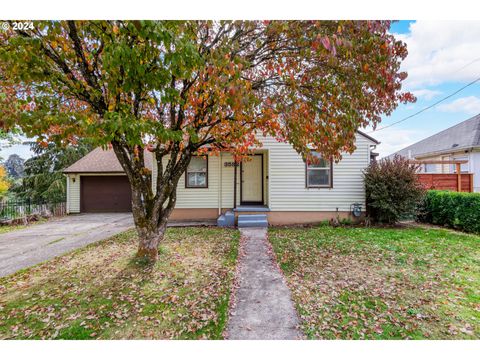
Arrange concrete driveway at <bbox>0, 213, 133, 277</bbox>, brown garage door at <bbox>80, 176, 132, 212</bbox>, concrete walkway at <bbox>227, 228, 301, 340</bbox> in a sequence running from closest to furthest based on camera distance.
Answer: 1. concrete walkway at <bbox>227, 228, 301, 340</bbox>
2. concrete driveway at <bbox>0, 213, 133, 277</bbox>
3. brown garage door at <bbox>80, 176, 132, 212</bbox>

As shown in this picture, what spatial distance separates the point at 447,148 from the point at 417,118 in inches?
138

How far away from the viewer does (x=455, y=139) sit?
14930 millimetres

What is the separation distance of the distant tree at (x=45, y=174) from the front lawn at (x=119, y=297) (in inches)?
541

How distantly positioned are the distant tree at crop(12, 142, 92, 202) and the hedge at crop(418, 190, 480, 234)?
20547 millimetres

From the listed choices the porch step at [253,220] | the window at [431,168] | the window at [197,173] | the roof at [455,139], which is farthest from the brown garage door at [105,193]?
the window at [431,168]

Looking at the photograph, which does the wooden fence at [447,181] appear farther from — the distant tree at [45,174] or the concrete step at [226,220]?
the distant tree at [45,174]

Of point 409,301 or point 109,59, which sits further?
point 409,301

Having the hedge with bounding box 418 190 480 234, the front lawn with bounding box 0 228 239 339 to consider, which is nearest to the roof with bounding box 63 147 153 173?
the front lawn with bounding box 0 228 239 339

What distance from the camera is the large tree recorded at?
9.27 feet

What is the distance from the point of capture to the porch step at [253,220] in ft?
26.6

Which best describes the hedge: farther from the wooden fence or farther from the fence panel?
the fence panel

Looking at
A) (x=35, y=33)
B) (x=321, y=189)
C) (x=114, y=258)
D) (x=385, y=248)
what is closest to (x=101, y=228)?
(x=114, y=258)

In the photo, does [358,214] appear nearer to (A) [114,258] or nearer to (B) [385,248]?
(B) [385,248]

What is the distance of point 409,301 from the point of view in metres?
3.23
